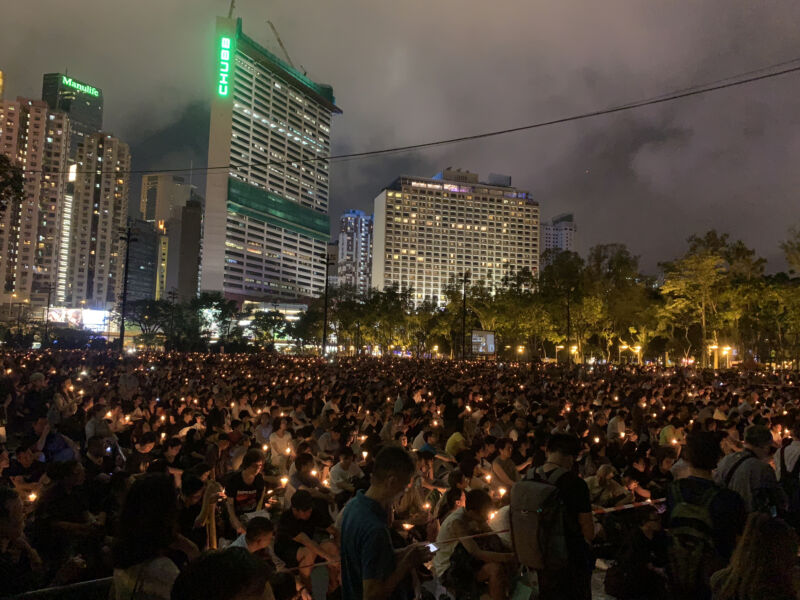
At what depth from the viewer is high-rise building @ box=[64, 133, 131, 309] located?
145500mm

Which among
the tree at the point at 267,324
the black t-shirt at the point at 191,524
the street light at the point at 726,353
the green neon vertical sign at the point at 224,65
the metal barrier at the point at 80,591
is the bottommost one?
the black t-shirt at the point at 191,524

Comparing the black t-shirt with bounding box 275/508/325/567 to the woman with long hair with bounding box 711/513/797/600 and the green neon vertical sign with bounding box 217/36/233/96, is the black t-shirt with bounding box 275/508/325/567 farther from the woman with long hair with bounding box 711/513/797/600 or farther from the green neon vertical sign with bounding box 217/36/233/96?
the green neon vertical sign with bounding box 217/36/233/96

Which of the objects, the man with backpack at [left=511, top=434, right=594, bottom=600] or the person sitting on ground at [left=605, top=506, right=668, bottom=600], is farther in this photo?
the person sitting on ground at [left=605, top=506, right=668, bottom=600]

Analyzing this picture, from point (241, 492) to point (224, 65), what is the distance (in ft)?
558

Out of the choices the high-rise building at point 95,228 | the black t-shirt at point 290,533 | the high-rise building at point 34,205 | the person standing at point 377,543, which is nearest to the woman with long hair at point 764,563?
the person standing at point 377,543

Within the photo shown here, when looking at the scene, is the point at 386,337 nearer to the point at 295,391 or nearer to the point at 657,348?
the point at 657,348

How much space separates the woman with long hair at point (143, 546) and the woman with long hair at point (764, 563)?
2.60 m

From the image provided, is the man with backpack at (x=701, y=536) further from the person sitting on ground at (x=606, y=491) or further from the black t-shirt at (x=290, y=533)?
the person sitting on ground at (x=606, y=491)

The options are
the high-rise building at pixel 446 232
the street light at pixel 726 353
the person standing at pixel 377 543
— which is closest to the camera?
the person standing at pixel 377 543

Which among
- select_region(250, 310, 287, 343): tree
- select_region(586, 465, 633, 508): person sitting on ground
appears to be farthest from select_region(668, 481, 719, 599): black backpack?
select_region(250, 310, 287, 343): tree

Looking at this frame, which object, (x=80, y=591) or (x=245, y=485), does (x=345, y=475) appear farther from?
(x=80, y=591)

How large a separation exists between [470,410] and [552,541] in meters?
11.3

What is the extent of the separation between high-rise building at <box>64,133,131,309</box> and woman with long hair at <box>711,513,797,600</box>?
510 ft

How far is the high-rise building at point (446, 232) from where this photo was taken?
176375 mm
